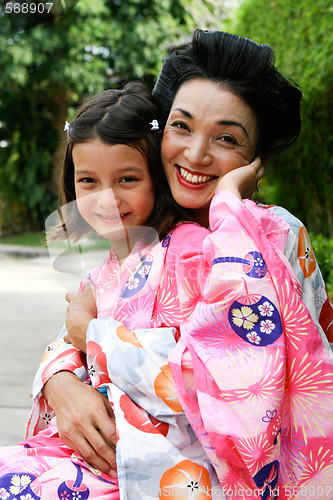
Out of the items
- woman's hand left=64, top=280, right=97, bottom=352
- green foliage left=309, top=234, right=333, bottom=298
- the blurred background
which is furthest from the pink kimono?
the blurred background

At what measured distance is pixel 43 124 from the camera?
14.9 m

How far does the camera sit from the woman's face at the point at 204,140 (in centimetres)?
140

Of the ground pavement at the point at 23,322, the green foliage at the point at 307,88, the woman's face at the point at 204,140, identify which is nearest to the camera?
the woman's face at the point at 204,140

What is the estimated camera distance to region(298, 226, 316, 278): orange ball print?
1.30 metres

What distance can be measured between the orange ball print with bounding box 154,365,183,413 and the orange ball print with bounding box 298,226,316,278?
0.38 m

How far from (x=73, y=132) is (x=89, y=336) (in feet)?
1.70

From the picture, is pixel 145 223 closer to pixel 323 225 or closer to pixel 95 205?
pixel 95 205

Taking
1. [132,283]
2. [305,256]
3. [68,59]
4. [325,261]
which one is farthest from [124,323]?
[68,59]

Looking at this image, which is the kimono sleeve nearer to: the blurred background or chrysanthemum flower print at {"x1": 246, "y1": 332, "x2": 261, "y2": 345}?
chrysanthemum flower print at {"x1": 246, "y1": 332, "x2": 261, "y2": 345}

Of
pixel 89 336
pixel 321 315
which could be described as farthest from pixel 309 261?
pixel 89 336

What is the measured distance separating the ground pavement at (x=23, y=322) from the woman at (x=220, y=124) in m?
0.34

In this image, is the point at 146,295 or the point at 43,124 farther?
the point at 43,124
